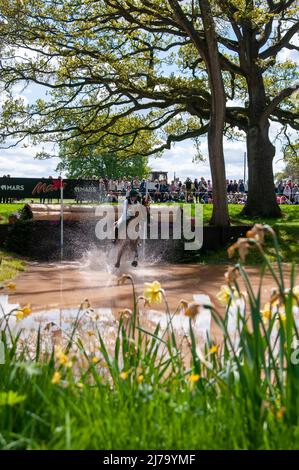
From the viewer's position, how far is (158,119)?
29516mm

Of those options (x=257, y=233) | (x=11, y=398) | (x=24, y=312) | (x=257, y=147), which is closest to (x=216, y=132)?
(x=257, y=147)

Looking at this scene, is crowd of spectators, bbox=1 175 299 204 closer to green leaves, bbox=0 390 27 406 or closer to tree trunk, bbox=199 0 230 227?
tree trunk, bbox=199 0 230 227

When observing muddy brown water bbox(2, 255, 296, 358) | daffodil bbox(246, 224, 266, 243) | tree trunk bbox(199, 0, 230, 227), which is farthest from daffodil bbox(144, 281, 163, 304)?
tree trunk bbox(199, 0, 230, 227)

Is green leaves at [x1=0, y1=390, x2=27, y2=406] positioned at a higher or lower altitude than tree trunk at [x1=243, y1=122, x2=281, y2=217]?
lower

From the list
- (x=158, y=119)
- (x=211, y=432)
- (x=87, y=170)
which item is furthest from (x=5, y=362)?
(x=87, y=170)

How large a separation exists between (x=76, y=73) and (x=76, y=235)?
649 centimetres

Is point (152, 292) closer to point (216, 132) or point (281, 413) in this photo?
point (281, 413)

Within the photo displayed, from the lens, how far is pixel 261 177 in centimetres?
2733

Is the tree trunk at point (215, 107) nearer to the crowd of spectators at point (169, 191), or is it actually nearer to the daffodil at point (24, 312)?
the crowd of spectators at point (169, 191)

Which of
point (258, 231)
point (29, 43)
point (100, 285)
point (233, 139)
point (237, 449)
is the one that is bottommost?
point (100, 285)

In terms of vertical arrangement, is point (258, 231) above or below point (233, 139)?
below

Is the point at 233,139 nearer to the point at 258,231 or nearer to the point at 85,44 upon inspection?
the point at 85,44

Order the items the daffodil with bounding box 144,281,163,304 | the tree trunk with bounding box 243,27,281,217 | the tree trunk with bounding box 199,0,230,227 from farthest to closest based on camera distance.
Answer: the tree trunk with bounding box 243,27,281,217
the tree trunk with bounding box 199,0,230,227
the daffodil with bounding box 144,281,163,304

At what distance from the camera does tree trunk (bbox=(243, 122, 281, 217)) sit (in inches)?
1066
